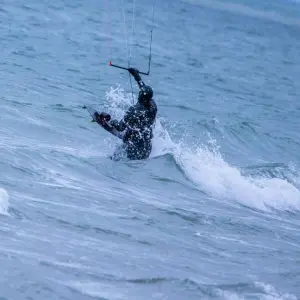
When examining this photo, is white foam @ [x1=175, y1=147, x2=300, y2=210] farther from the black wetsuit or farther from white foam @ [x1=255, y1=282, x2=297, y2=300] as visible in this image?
white foam @ [x1=255, y1=282, x2=297, y2=300]

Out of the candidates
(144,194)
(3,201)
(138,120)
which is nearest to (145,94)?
(138,120)

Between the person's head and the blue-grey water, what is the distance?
1.12 meters

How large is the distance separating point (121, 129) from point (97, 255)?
16.4 ft

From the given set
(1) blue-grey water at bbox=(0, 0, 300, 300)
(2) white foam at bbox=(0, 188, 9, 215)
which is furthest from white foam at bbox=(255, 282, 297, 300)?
(2) white foam at bbox=(0, 188, 9, 215)

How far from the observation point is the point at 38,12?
150 feet

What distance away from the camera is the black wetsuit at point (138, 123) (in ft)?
40.3

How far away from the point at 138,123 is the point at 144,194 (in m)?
1.66

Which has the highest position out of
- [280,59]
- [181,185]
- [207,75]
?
[181,185]

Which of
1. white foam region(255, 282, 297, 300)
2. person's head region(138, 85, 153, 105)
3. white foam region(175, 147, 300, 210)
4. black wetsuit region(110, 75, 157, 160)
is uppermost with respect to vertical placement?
person's head region(138, 85, 153, 105)

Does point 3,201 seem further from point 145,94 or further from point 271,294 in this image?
point 145,94

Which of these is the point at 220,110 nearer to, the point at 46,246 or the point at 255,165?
the point at 255,165

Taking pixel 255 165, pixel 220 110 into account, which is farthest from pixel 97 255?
pixel 220 110

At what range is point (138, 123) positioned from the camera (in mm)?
12359

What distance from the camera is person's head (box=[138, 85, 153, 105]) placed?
12.0m
